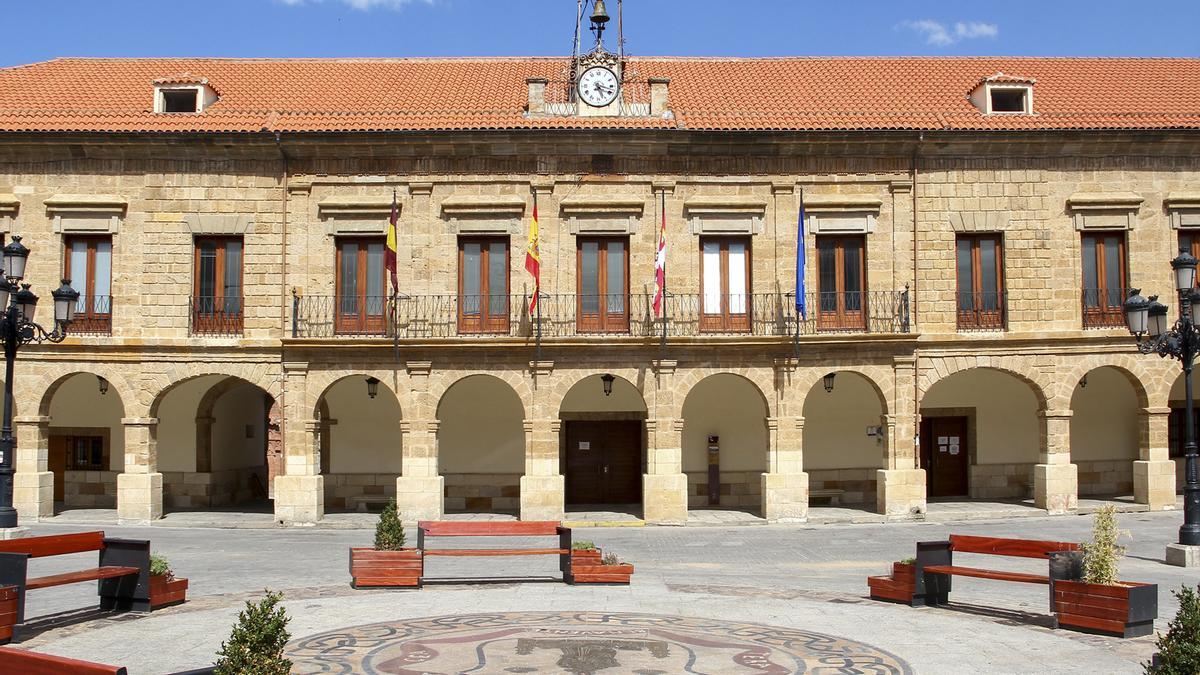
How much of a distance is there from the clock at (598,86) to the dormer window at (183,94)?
834cm

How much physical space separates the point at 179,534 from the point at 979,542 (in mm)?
15310

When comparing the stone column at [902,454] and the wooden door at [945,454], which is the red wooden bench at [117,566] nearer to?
the stone column at [902,454]

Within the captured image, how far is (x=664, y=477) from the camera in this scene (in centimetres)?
2386

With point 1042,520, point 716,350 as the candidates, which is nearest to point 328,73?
point 716,350

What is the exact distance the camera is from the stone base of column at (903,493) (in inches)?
949

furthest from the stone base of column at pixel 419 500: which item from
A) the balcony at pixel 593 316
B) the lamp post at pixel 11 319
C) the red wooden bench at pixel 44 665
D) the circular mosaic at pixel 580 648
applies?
the red wooden bench at pixel 44 665

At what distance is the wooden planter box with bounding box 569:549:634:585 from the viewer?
14734mm

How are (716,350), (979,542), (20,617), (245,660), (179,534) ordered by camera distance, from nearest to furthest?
(245,660)
(20,617)
(979,542)
(179,534)
(716,350)

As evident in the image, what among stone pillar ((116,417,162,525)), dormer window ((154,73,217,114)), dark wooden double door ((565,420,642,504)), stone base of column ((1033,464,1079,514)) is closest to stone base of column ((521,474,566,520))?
dark wooden double door ((565,420,642,504))

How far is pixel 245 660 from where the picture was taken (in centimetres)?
724

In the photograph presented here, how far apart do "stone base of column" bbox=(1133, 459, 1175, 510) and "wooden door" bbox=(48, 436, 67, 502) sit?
79.4 feet

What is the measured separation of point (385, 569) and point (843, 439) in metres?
14.8

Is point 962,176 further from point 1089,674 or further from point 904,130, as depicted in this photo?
point 1089,674

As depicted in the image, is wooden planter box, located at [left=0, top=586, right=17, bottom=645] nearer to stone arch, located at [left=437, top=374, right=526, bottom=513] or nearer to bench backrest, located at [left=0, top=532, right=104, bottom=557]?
bench backrest, located at [left=0, top=532, right=104, bottom=557]
